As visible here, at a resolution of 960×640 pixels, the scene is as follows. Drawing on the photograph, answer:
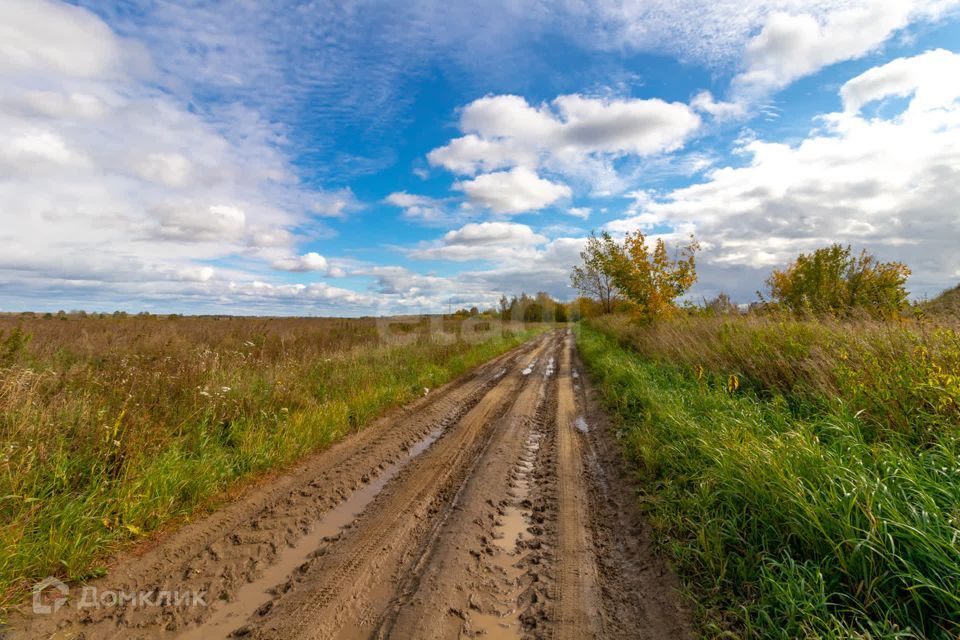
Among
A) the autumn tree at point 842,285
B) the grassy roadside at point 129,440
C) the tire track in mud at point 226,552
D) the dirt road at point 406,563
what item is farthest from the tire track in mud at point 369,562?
the autumn tree at point 842,285

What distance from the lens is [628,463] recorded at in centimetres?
546

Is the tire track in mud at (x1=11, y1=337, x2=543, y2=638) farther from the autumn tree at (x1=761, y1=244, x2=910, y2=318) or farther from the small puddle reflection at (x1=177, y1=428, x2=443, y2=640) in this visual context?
the autumn tree at (x1=761, y1=244, x2=910, y2=318)

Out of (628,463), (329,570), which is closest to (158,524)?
(329,570)

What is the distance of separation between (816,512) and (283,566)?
4261 mm

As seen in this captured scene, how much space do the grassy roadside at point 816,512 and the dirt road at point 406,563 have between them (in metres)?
0.45

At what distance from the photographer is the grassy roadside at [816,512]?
7.63 ft

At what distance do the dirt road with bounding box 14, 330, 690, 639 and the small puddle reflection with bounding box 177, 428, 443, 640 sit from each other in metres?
0.01

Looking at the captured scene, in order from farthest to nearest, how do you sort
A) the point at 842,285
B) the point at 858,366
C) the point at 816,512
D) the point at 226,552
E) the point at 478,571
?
the point at 842,285
the point at 858,366
the point at 226,552
the point at 478,571
the point at 816,512

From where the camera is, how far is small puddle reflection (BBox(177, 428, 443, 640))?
2.60m

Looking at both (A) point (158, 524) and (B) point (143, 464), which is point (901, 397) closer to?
(A) point (158, 524)

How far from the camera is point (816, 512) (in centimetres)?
285

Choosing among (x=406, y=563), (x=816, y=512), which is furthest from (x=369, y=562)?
(x=816, y=512)

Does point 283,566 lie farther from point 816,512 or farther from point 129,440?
point 816,512

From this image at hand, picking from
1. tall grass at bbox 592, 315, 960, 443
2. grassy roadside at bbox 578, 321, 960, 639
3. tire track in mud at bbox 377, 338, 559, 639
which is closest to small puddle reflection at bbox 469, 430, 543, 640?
tire track in mud at bbox 377, 338, 559, 639
